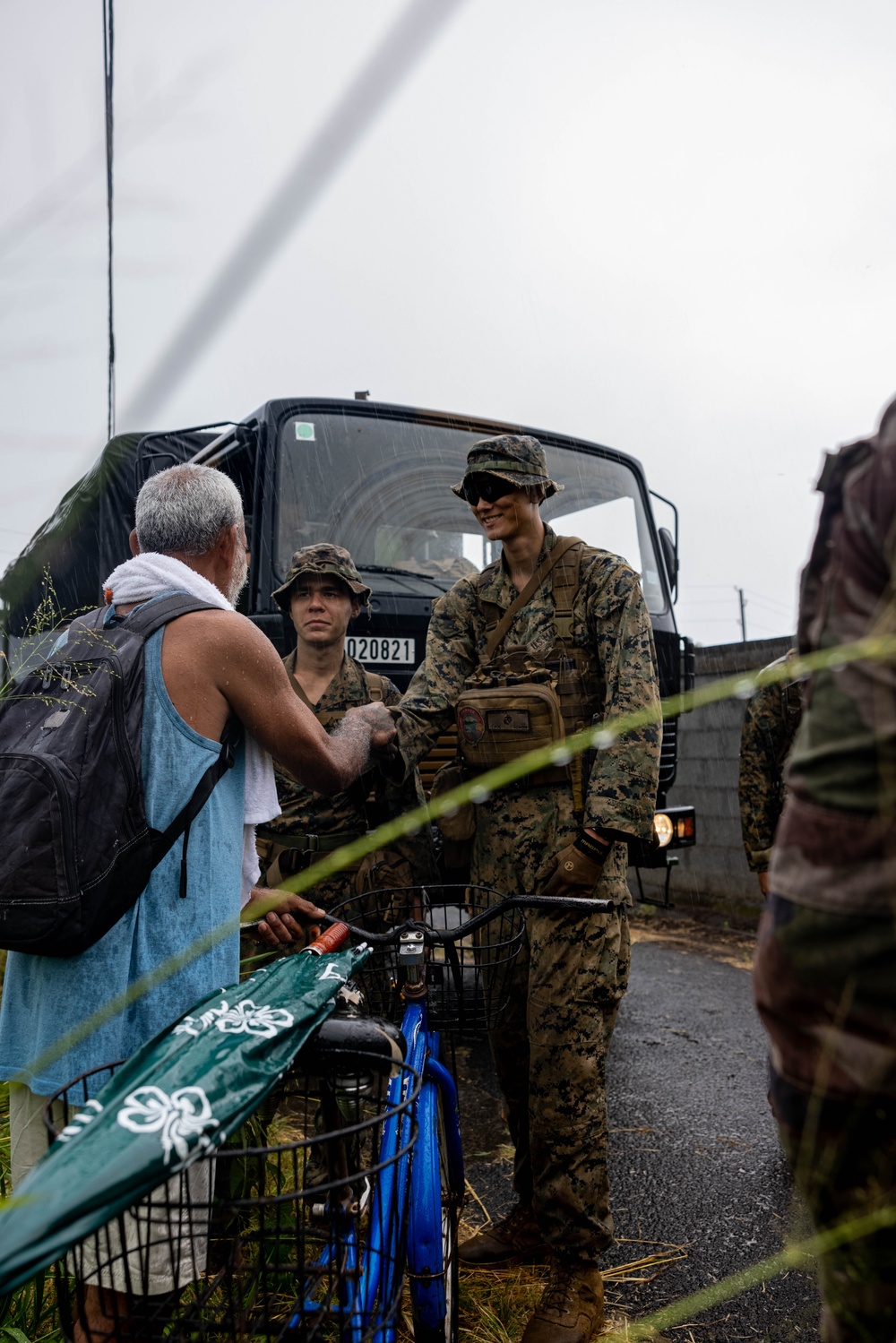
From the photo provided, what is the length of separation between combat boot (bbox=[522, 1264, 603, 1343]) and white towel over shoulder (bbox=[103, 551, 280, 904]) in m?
1.26

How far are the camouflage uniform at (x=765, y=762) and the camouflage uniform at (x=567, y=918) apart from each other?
1.16 metres

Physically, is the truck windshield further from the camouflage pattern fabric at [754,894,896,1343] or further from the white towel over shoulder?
the camouflage pattern fabric at [754,894,896,1343]

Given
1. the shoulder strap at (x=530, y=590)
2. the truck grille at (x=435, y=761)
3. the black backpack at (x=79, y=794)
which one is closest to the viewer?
the black backpack at (x=79, y=794)

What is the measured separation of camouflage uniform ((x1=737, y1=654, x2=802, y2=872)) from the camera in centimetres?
361

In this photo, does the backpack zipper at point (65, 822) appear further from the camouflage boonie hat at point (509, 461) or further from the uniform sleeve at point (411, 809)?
the uniform sleeve at point (411, 809)

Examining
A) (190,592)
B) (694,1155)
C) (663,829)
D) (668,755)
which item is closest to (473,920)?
(190,592)

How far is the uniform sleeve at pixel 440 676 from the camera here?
2.83 metres

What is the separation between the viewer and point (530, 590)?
2791 mm

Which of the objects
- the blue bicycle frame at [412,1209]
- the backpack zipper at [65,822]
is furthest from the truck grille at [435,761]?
the backpack zipper at [65,822]

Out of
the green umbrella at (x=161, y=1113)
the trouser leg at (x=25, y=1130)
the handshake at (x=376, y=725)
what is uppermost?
the handshake at (x=376, y=725)

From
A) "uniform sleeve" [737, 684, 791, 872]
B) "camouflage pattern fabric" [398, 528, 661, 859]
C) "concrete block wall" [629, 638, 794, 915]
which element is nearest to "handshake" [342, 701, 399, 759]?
"camouflage pattern fabric" [398, 528, 661, 859]

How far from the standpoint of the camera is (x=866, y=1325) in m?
0.81

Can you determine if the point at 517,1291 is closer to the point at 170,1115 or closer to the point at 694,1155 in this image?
the point at 694,1155

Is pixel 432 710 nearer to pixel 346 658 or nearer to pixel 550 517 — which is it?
pixel 346 658
